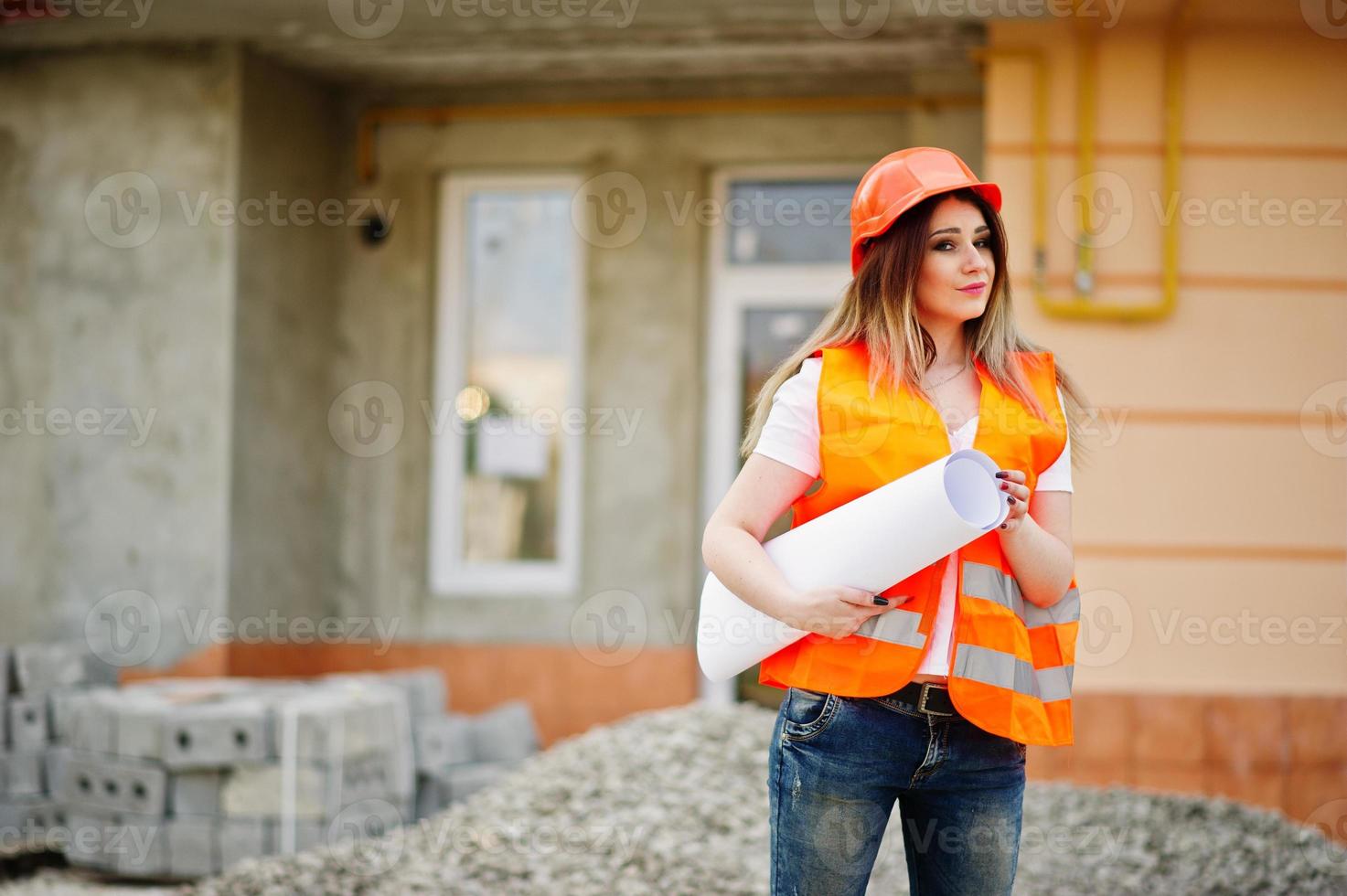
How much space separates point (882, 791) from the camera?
2.06 metres

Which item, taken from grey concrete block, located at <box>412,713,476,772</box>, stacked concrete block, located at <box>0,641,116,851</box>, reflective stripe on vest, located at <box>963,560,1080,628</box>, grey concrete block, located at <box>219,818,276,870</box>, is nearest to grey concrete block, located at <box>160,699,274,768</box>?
grey concrete block, located at <box>219,818,276,870</box>

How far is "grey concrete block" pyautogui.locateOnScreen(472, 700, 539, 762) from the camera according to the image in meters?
6.68

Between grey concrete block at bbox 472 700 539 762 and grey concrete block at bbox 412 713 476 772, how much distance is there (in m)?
0.09

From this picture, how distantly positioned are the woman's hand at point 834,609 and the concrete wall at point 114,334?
5.55 meters

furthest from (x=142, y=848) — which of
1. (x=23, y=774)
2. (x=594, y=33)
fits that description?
(x=594, y=33)

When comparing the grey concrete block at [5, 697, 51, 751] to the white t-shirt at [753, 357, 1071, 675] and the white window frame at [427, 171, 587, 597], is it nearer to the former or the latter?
the white window frame at [427, 171, 587, 597]

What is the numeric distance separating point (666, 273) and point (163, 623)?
10.9 feet

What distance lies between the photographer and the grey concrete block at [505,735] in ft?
21.9

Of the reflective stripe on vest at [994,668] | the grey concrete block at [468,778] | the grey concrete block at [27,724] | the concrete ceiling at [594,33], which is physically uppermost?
the concrete ceiling at [594,33]

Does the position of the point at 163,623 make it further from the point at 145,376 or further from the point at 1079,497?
the point at 1079,497

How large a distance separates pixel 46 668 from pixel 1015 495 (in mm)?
5353

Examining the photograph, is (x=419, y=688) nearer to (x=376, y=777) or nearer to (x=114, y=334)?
(x=376, y=777)

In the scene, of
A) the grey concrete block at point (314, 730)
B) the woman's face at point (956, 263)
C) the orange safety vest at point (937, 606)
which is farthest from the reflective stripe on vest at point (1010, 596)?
the grey concrete block at point (314, 730)

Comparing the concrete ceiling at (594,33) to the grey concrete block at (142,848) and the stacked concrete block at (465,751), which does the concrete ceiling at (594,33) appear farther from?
the grey concrete block at (142,848)
